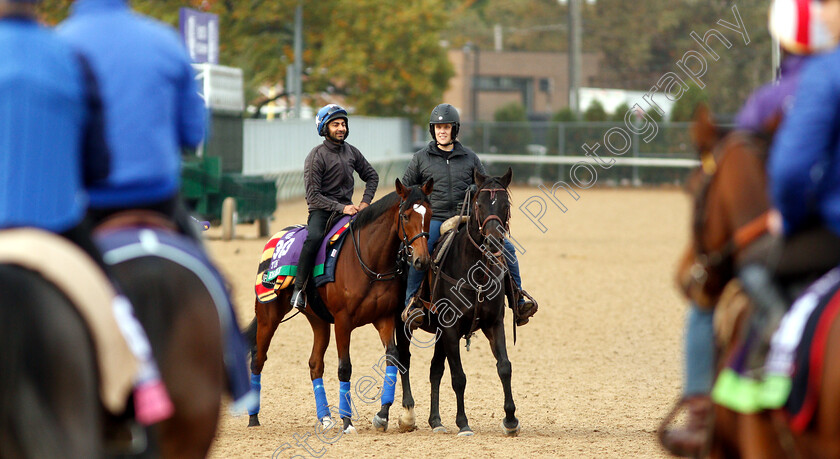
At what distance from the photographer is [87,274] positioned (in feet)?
11.0

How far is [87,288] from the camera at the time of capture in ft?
10.9

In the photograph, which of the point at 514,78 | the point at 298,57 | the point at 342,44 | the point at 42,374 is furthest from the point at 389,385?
the point at 514,78

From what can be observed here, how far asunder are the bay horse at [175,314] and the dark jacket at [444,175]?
5.83 meters

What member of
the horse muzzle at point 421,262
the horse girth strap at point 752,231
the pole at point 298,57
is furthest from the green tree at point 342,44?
the horse girth strap at point 752,231

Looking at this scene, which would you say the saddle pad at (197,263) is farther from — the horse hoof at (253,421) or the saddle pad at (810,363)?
the horse hoof at (253,421)

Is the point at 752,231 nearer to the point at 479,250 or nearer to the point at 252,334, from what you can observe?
the point at 479,250

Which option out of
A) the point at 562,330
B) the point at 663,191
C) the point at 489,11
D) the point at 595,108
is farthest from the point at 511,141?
the point at 489,11

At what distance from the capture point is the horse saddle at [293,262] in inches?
383

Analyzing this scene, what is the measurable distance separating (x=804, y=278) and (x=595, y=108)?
143 feet

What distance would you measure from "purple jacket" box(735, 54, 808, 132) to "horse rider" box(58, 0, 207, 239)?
211cm

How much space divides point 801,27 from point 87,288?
257cm

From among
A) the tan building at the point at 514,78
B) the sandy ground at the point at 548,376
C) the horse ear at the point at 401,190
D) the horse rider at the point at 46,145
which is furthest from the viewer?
the tan building at the point at 514,78

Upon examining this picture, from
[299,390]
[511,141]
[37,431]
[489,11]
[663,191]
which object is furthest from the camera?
[489,11]

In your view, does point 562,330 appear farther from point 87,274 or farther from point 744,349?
point 87,274
